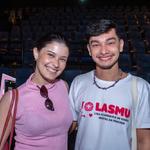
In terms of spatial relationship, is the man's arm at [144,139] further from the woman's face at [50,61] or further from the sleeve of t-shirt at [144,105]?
the woman's face at [50,61]

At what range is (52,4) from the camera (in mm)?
12164

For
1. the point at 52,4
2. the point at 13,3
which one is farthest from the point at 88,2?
the point at 13,3

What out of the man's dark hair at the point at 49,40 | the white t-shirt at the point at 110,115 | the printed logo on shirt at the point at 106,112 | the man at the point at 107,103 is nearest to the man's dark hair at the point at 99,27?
the man at the point at 107,103

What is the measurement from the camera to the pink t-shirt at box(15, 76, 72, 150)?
1496 mm

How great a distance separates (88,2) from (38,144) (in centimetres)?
1101

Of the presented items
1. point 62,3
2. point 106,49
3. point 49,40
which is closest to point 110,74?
point 106,49

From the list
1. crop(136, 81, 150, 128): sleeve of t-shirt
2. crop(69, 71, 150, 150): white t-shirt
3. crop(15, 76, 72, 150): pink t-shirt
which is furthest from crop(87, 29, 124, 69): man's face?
crop(15, 76, 72, 150): pink t-shirt

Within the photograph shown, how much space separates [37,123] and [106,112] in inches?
14.2

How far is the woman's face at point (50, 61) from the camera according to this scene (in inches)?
62.5

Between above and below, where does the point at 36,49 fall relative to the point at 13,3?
below

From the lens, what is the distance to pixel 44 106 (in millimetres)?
1548

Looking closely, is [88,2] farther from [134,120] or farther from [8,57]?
[134,120]

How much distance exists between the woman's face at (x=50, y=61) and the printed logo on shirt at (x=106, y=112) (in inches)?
9.3

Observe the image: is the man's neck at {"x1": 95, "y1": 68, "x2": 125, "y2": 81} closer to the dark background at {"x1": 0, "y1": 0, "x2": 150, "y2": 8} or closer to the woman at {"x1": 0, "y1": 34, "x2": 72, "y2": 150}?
the woman at {"x1": 0, "y1": 34, "x2": 72, "y2": 150}
